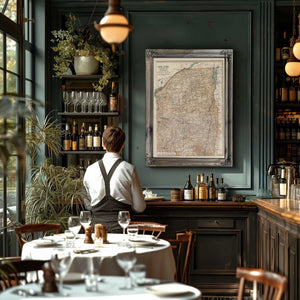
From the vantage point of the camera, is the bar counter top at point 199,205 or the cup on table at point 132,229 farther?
the bar counter top at point 199,205

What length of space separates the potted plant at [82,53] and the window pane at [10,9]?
2.97 ft

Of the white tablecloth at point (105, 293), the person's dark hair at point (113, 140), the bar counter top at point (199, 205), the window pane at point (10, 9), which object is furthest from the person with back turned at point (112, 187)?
the white tablecloth at point (105, 293)

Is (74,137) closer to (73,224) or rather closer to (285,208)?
(73,224)

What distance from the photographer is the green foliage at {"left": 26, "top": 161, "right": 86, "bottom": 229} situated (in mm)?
5090

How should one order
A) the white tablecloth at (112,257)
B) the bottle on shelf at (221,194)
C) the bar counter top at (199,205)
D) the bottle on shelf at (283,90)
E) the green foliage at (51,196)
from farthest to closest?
the bottle on shelf at (283,90) → the bottle on shelf at (221,194) → the bar counter top at (199,205) → the green foliage at (51,196) → the white tablecloth at (112,257)

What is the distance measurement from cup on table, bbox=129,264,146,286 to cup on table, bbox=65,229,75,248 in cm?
115

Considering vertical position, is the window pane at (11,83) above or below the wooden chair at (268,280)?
above

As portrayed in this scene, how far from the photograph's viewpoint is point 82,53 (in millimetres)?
5855

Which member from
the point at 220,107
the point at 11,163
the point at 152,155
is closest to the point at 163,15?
the point at 220,107

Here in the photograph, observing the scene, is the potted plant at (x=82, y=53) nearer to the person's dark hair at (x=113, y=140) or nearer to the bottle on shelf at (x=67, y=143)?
the bottle on shelf at (x=67, y=143)

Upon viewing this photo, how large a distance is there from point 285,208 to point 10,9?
3.03 m

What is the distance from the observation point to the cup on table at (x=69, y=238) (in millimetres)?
3471

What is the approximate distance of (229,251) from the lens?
18.1 feet

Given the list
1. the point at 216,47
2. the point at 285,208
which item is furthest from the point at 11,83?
the point at 285,208
